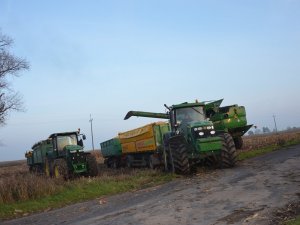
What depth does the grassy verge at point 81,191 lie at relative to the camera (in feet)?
48.8

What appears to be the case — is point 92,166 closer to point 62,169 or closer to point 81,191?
point 62,169

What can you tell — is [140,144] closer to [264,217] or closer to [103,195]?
[103,195]

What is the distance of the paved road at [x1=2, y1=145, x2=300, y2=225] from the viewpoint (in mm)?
9953

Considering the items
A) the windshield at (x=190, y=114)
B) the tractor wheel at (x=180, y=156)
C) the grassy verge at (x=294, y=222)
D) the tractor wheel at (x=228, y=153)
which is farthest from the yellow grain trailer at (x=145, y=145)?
the grassy verge at (x=294, y=222)

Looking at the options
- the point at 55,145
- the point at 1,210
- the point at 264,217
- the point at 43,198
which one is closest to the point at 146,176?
the point at 43,198

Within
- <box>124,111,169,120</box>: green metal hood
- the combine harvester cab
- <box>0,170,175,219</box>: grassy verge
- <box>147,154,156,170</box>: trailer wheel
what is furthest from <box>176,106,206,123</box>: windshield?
<box>147,154,156,170</box>: trailer wheel

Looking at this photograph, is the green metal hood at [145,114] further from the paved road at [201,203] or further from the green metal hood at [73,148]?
the paved road at [201,203]

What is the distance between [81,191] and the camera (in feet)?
54.3

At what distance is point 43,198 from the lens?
16.0 meters

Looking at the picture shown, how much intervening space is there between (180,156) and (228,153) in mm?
2006

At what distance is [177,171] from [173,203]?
21.3 feet

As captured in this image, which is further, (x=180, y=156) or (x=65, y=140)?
(x=65, y=140)

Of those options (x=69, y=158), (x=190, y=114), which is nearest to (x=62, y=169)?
(x=69, y=158)

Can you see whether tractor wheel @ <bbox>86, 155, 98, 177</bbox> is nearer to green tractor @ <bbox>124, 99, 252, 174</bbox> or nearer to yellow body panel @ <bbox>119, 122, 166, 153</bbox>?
yellow body panel @ <bbox>119, 122, 166, 153</bbox>
